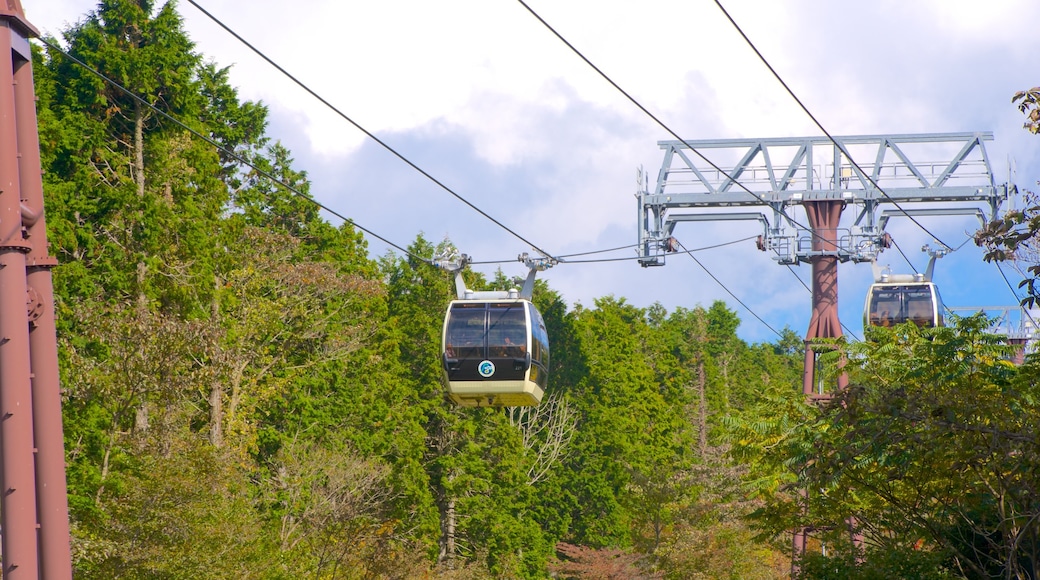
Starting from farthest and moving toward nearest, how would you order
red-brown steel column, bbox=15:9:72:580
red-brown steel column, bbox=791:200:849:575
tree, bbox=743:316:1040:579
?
red-brown steel column, bbox=791:200:849:575
tree, bbox=743:316:1040:579
red-brown steel column, bbox=15:9:72:580

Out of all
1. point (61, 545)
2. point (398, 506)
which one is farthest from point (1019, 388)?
point (398, 506)

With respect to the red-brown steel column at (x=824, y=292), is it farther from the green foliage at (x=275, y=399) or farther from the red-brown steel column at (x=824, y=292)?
the green foliage at (x=275, y=399)

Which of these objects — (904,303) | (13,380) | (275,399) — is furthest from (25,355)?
(275,399)

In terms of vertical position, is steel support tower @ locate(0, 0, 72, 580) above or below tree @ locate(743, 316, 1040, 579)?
above

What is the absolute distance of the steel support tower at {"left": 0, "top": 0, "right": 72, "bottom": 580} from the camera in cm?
1045

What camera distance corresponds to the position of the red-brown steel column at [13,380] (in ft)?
34.1

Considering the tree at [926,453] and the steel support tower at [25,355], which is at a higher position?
the steel support tower at [25,355]

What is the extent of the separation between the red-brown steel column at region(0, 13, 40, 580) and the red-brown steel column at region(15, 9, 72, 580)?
174 millimetres

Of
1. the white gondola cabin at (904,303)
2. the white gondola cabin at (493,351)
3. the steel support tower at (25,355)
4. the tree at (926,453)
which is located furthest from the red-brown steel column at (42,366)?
the white gondola cabin at (904,303)

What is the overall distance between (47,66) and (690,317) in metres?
67.6

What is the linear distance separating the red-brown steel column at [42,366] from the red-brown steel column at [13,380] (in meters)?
0.17

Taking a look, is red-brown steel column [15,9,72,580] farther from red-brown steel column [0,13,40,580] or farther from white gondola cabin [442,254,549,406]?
white gondola cabin [442,254,549,406]

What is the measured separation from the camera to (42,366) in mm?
10883

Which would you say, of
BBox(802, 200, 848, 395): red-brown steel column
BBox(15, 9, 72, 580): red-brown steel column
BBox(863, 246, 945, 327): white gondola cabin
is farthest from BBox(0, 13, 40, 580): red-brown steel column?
BBox(802, 200, 848, 395): red-brown steel column
